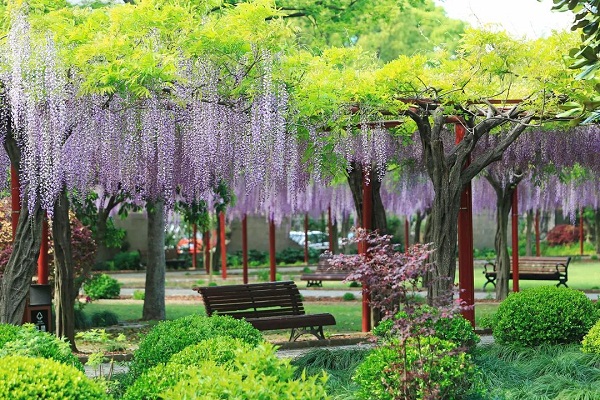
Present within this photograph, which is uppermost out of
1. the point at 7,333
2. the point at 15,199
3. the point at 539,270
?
the point at 15,199

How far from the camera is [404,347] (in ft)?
21.4

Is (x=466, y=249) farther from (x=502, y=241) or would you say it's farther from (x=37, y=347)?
(x=37, y=347)

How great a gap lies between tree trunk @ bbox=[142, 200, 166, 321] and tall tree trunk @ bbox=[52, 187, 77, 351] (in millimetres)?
4560

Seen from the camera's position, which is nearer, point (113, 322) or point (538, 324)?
point (538, 324)

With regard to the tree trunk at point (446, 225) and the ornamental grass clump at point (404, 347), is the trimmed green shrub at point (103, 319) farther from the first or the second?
the ornamental grass clump at point (404, 347)

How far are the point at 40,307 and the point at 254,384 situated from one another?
21.4ft

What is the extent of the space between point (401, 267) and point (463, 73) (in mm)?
4367

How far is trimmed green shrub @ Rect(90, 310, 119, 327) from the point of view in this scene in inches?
572

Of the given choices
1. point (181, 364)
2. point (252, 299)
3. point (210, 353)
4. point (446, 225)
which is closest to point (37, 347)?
point (181, 364)

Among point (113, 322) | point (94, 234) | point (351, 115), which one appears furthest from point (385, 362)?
point (94, 234)

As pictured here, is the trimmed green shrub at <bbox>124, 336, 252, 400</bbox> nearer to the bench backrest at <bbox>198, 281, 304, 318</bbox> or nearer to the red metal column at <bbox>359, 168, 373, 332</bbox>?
the bench backrest at <bbox>198, 281, 304, 318</bbox>

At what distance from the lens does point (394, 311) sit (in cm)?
677

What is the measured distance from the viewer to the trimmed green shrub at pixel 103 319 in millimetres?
14531

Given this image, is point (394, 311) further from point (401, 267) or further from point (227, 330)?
point (227, 330)
